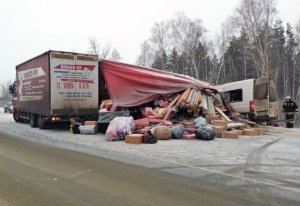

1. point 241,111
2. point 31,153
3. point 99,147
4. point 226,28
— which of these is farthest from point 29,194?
point 226,28

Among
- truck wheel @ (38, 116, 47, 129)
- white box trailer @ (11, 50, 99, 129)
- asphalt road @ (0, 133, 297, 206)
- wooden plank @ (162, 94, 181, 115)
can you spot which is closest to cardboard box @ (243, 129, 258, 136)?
wooden plank @ (162, 94, 181, 115)

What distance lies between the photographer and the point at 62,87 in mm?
17062

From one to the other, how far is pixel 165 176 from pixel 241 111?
1241 centimetres

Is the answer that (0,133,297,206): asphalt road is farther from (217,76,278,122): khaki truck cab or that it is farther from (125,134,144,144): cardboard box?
(217,76,278,122): khaki truck cab

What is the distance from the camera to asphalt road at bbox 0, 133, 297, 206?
578 centimetres

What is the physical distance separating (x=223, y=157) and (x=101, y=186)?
4052mm

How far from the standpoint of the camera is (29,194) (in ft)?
20.4

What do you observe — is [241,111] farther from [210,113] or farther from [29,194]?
[29,194]

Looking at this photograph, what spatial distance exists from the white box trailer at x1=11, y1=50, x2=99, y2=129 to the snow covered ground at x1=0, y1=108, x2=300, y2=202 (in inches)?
88.0

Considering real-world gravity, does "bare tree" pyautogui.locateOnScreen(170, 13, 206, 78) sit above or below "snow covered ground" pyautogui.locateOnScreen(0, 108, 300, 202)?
above

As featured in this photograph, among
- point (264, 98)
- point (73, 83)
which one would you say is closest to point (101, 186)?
point (73, 83)

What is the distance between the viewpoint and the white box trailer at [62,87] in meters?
16.9

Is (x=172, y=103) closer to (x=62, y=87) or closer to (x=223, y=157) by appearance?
(x=62, y=87)

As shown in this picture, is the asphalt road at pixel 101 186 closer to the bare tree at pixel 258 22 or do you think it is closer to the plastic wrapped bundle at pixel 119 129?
the plastic wrapped bundle at pixel 119 129
